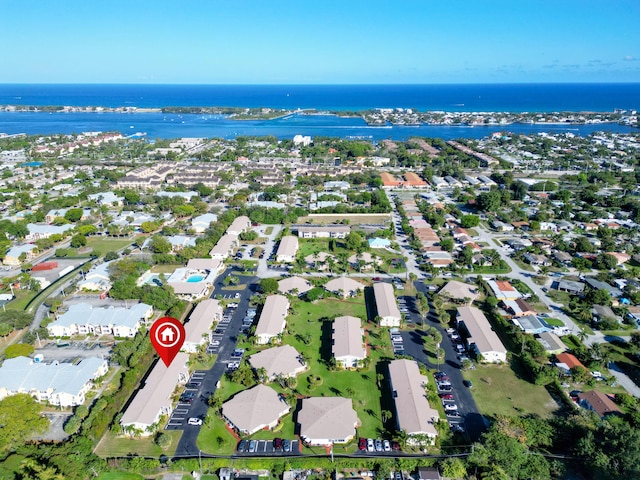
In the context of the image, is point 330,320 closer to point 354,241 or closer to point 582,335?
point 354,241

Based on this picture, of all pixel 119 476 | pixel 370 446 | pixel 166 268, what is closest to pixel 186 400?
pixel 119 476

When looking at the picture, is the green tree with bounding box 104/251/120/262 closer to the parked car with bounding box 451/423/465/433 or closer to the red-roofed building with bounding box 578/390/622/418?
the parked car with bounding box 451/423/465/433

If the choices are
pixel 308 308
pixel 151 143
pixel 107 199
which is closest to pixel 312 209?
pixel 308 308

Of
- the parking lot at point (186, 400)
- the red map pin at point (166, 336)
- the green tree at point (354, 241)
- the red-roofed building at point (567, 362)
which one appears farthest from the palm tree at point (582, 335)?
the red map pin at point (166, 336)

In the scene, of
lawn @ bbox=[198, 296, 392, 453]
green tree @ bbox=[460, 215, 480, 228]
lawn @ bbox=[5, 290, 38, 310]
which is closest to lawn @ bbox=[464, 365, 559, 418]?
lawn @ bbox=[198, 296, 392, 453]

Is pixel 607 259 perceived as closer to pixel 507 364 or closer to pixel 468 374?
pixel 507 364
